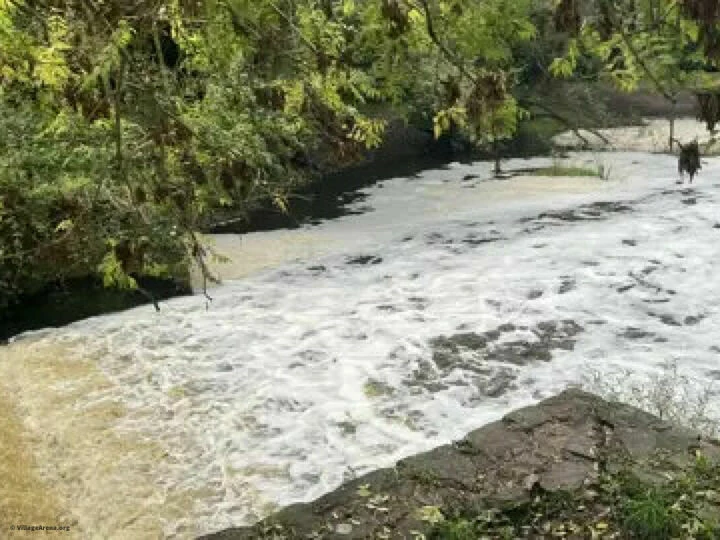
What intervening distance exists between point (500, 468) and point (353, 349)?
14.7 feet

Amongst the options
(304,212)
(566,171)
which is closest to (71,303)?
(304,212)

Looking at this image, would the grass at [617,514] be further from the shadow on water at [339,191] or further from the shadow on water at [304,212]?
the shadow on water at [339,191]

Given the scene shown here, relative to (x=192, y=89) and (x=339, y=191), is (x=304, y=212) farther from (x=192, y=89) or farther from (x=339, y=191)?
(x=192, y=89)

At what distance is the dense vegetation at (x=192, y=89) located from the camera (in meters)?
3.15

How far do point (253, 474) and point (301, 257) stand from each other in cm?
682

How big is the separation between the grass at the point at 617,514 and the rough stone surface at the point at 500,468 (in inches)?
4.1

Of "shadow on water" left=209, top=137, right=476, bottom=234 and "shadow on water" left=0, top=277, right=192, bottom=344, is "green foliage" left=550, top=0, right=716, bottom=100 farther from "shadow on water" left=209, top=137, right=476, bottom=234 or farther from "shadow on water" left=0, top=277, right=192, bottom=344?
"shadow on water" left=209, top=137, right=476, bottom=234

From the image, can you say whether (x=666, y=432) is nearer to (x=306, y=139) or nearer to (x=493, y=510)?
(x=493, y=510)

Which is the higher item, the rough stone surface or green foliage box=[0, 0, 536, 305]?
green foliage box=[0, 0, 536, 305]

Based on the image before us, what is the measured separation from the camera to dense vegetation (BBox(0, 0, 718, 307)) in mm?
3148

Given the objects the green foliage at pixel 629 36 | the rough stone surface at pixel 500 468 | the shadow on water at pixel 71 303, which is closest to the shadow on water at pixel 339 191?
the shadow on water at pixel 71 303

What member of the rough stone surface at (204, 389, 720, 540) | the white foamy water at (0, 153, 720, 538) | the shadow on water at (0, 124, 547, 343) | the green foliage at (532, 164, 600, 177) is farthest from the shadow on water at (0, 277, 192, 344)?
the green foliage at (532, 164, 600, 177)

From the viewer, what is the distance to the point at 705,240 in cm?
1389

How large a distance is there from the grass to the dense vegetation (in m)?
2.34
